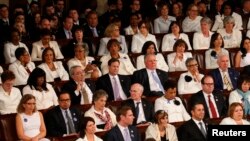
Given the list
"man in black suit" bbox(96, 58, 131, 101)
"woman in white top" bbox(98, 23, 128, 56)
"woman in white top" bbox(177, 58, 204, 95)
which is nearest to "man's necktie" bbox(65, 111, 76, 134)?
"man in black suit" bbox(96, 58, 131, 101)

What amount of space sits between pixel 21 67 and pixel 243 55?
2.16m

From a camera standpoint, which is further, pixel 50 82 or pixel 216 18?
pixel 216 18

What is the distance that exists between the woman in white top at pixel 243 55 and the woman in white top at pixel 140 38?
2.87 ft

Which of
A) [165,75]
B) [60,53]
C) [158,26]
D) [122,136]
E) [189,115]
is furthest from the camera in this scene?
[158,26]

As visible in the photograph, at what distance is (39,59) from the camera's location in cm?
627

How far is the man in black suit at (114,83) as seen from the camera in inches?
225

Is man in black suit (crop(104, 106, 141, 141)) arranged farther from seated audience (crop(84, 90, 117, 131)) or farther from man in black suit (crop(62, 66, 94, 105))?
man in black suit (crop(62, 66, 94, 105))

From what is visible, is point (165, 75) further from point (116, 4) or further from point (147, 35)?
point (116, 4)

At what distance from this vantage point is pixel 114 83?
5762 millimetres

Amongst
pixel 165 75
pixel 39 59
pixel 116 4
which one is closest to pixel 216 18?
pixel 116 4

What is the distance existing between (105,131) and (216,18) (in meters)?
3.04

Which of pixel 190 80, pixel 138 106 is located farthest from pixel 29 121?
pixel 190 80

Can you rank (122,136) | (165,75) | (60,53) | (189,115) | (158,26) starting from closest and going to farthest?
(122,136) < (189,115) < (165,75) < (60,53) < (158,26)

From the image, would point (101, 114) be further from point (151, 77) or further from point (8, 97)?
point (151, 77)
